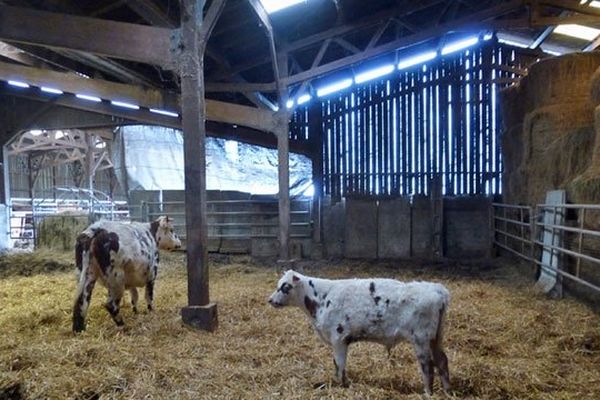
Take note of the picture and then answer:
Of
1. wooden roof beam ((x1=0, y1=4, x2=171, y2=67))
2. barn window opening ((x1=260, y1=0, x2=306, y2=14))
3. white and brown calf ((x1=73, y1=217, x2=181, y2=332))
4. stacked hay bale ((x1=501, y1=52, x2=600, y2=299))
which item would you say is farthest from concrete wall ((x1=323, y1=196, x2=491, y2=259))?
wooden roof beam ((x1=0, y1=4, x2=171, y2=67))

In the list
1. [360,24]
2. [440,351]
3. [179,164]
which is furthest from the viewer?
[179,164]

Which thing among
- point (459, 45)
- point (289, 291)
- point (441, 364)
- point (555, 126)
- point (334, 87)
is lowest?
point (441, 364)

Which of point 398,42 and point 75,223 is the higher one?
point 398,42

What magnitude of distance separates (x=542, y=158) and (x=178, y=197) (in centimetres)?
829

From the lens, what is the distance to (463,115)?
11.2m

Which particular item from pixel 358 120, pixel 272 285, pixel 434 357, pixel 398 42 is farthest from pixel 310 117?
pixel 434 357

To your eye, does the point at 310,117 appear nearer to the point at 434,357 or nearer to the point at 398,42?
the point at 398,42

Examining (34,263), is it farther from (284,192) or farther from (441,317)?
(441,317)

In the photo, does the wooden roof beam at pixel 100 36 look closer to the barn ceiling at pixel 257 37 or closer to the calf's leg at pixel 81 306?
the barn ceiling at pixel 257 37

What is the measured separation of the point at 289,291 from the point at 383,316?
875 mm

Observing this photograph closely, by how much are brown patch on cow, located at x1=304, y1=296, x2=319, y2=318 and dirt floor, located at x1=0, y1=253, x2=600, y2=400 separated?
0.45 m

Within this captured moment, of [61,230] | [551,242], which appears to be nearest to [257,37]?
[551,242]

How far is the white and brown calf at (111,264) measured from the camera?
→ 454 centimetres

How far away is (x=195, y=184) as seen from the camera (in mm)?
4645
